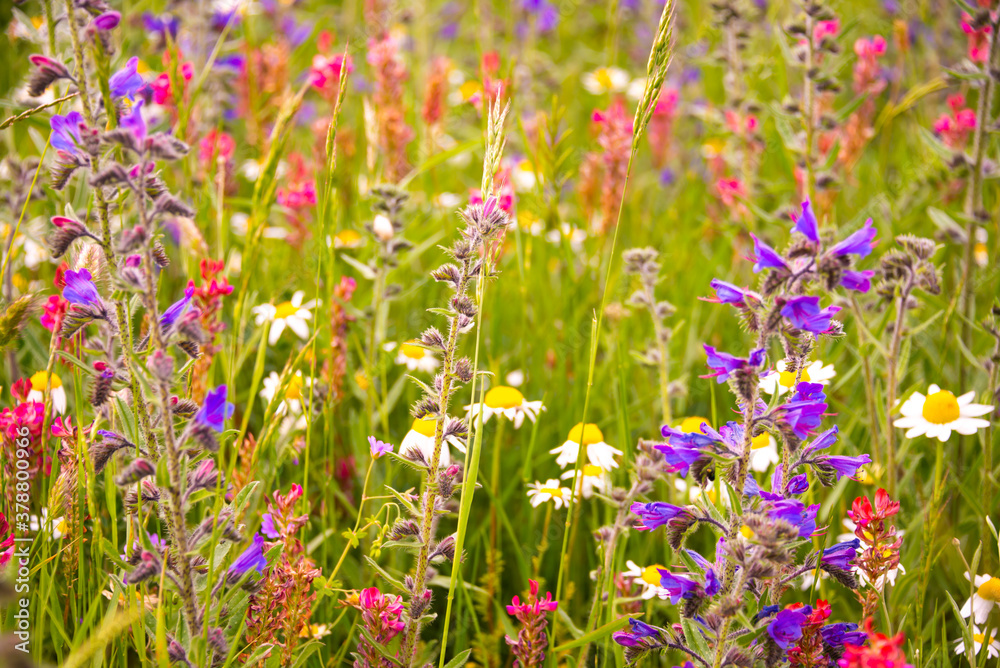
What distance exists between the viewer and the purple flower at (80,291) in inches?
56.3

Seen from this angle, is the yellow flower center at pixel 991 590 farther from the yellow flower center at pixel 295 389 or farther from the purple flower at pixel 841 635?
the yellow flower center at pixel 295 389

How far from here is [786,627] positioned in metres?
1.40

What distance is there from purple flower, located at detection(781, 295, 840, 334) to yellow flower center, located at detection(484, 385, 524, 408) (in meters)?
1.28

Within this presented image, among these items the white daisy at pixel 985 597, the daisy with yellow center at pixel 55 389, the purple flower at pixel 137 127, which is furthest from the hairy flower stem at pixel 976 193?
the daisy with yellow center at pixel 55 389

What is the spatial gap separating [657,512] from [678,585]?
146 millimetres

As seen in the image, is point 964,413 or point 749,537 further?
point 964,413

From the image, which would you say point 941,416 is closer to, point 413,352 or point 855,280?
point 855,280

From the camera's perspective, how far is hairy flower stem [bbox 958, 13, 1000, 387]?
2799 millimetres

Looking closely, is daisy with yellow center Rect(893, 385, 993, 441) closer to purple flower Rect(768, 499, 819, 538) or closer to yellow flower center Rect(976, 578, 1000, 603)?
yellow flower center Rect(976, 578, 1000, 603)

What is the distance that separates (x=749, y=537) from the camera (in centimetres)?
137

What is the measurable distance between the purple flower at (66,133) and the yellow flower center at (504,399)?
1.47 meters

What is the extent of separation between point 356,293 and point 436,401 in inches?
73.5

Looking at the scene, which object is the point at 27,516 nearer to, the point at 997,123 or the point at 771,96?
the point at 997,123

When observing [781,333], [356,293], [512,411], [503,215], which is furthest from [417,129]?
[781,333]
